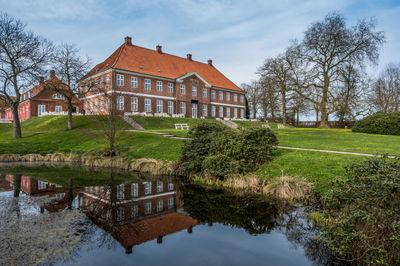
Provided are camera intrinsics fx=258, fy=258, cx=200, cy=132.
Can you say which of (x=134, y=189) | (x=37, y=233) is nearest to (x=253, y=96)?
(x=134, y=189)

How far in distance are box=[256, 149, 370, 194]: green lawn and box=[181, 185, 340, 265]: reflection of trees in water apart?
1568 millimetres

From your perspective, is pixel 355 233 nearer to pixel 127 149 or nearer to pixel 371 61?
pixel 127 149

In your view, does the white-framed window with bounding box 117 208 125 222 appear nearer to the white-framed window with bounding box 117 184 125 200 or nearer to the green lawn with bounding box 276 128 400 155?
the white-framed window with bounding box 117 184 125 200

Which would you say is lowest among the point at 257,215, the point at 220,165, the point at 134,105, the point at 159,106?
the point at 257,215

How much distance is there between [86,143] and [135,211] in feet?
49.9

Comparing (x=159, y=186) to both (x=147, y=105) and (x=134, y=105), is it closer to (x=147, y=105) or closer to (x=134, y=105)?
(x=134, y=105)

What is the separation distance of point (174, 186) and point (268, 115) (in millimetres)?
51712

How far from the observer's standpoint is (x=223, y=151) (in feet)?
37.0

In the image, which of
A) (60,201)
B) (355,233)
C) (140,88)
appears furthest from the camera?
(140,88)

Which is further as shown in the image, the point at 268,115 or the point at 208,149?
the point at 268,115

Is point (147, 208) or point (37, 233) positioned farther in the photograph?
point (147, 208)

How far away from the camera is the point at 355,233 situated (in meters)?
4.35

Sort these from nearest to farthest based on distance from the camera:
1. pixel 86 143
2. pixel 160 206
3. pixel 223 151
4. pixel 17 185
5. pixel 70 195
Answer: pixel 160 206
pixel 70 195
pixel 17 185
pixel 223 151
pixel 86 143

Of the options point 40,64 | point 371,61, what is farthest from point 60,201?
point 371,61
